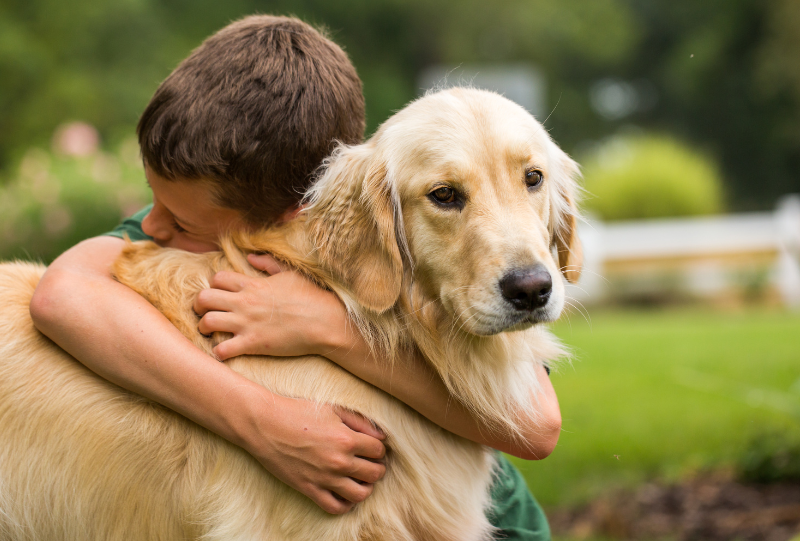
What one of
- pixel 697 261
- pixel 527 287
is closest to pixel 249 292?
pixel 527 287

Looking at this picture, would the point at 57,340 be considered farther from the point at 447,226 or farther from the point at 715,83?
the point at 715,83

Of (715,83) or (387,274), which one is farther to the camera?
(715,83)

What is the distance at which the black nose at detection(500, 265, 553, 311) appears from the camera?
6.47ft

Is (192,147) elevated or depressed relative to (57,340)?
elevated

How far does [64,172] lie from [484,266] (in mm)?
7580

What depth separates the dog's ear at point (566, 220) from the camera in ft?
8.23

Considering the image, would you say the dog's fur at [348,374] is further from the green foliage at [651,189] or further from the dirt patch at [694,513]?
the green foliage at [651,189]

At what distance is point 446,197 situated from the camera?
2.18m

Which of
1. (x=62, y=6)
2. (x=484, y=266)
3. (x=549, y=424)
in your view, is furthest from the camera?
(x=62, y=6)

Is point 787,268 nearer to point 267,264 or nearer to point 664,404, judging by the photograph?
point 664,404

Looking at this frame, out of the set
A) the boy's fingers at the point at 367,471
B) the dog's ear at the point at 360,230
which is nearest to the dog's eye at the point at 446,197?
the dog's ear at the point at 360,230

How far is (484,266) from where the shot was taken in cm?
203

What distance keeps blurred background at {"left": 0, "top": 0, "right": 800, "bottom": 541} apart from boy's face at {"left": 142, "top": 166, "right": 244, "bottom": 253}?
93cm

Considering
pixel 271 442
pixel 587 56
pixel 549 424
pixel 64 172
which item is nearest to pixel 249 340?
pixel 271 442
